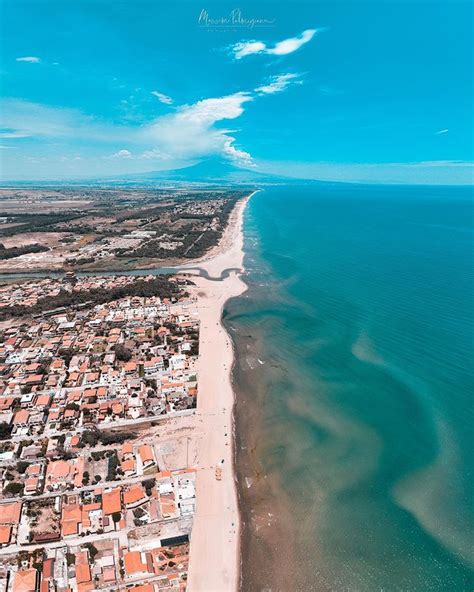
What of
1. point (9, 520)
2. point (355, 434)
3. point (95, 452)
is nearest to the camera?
point (9, 520)

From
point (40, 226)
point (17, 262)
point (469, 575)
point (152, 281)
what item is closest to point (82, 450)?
point (469, 575)

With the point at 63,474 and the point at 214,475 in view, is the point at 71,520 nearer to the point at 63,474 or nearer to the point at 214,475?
the point at 63,474

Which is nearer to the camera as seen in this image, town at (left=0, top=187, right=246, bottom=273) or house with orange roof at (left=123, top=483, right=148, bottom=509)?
house with orange roof at (left=123, top=483, right=148, bottom=509)

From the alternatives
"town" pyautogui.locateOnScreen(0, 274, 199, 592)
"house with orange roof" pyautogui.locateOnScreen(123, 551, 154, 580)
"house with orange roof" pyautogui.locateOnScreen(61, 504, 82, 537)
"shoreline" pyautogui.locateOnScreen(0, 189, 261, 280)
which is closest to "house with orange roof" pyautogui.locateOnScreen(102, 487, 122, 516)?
"town" pyautogui.locateOnScreen(0, 274, 199, 592)

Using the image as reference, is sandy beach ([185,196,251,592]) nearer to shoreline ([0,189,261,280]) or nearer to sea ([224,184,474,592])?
sea ([224,184,474,592])

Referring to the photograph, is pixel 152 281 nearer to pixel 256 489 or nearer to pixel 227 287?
pixel 227 287

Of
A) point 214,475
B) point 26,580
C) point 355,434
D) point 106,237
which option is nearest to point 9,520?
point 26,580
